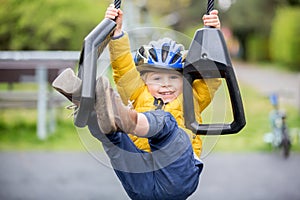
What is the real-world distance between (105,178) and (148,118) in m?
4.20

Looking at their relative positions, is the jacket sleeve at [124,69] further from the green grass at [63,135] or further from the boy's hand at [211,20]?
the green grass at [63,135]

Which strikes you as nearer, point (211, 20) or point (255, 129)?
point (211, 20)

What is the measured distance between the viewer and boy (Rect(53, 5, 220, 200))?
2201 millimetres

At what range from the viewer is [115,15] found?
2.47 m

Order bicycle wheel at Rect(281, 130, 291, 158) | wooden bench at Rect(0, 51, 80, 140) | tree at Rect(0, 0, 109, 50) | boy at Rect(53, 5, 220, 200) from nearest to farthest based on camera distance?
boy at Rect(53, 5, 220, 200)
bicycle wheel at Rect(281, 130, 291, 158)
wooden bench at Rect(0, 51, 80, 140)
tree at Rect(0, 0, 109, 50)

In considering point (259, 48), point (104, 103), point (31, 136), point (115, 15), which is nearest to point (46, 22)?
point (31, 136)

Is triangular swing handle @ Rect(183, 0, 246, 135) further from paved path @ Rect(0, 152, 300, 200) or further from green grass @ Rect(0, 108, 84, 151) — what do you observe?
green grass @ Rect(0, 108, 84, 151)

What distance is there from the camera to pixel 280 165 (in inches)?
273

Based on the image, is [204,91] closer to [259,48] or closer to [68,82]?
[68,82]

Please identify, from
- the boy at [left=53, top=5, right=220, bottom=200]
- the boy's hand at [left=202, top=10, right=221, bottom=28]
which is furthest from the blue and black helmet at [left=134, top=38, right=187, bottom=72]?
the boy's hand at [left=202, top=10, right=221, bottom=28]

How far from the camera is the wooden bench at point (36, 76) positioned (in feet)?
25.3

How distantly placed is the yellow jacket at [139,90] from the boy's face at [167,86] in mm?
23

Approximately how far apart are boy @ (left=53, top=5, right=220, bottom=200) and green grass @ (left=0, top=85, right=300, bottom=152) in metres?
3.97

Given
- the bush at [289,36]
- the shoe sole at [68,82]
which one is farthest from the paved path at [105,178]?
the bush at [289,36]
